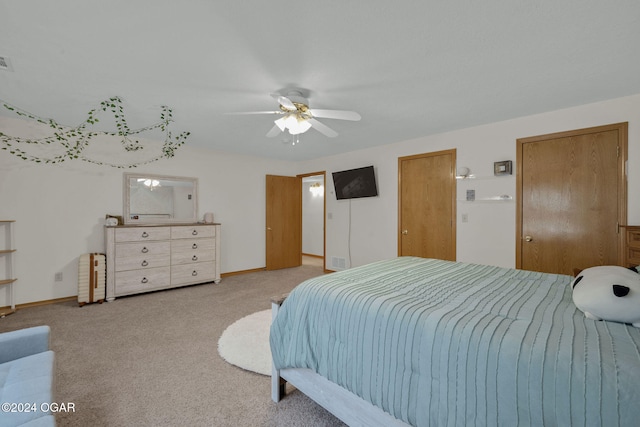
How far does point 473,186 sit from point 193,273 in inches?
173

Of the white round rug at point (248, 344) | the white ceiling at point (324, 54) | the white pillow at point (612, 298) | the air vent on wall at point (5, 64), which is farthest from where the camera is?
the white round rug at point (248, 344)

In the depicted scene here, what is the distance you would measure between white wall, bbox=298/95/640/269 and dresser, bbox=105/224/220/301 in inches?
91.5

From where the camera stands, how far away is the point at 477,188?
3539 mm

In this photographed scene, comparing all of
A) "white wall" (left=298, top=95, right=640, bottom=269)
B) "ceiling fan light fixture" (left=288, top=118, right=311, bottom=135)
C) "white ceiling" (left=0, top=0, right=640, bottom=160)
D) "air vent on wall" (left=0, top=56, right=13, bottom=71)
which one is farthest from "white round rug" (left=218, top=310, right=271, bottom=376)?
"air vent on wall" (left=0, top=56, right=13, bottom=71)

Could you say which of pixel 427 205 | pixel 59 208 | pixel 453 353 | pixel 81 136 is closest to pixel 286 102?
pixel 453 353

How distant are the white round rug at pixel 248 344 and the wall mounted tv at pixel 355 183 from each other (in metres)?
A: 2.64

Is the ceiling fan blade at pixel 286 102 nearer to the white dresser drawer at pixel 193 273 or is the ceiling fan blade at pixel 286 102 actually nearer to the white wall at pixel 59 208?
the white wall at pixel 59 208

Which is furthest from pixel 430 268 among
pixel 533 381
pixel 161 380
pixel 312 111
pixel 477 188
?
pixel 161 380

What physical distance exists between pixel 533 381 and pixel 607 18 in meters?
2.05

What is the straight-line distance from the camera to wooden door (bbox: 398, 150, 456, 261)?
12.5ft

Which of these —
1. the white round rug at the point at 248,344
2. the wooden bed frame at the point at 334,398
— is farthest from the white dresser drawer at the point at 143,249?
the wooden bed frame at the point at 334,398

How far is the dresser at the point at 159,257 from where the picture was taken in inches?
145

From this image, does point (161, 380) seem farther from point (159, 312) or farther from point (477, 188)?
point (477, 188)

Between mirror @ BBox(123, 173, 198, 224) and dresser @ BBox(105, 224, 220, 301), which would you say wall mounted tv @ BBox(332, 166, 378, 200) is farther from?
mirror @ BBox(123, 173, 198, 224)
